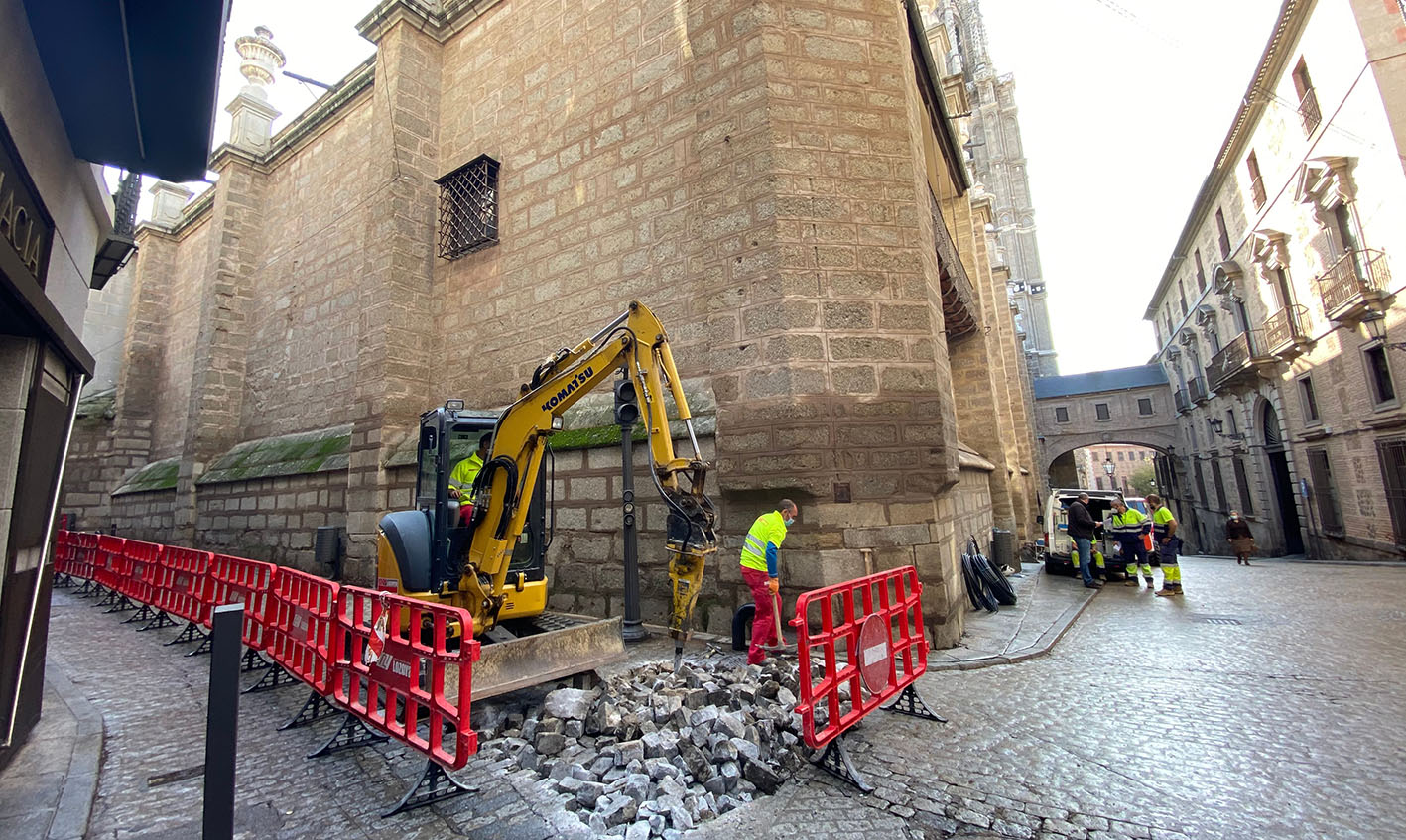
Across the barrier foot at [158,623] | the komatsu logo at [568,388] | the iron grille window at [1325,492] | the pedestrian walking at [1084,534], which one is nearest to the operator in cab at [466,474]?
the komatsu logo at [568,388]

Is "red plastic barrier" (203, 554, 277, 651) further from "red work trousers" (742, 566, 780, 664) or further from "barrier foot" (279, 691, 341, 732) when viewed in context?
"red work trousers" (742, 566, 780, 664)

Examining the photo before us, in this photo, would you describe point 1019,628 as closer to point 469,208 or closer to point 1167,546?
point 1167,546

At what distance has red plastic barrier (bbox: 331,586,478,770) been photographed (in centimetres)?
293

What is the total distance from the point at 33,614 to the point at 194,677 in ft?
7.90

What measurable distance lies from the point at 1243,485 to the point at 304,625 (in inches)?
1202

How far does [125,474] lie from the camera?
16.3 metres

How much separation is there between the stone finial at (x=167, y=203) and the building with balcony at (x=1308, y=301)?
3163cm

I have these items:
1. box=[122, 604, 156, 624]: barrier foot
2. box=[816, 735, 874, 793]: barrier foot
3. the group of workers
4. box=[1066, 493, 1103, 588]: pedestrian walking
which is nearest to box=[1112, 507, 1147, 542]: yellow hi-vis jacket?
the group of workers

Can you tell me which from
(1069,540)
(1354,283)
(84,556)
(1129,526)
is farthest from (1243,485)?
(84,556)

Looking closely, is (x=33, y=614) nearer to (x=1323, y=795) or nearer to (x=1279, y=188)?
(x=1323, y=795)

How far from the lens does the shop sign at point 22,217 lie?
8.66 feet

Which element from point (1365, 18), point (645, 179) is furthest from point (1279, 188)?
point (645, 179)

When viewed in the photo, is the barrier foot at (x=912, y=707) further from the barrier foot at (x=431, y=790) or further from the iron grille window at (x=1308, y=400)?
the iron grille window at (x=1308, y=400)

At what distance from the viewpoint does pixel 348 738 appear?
3.86m
